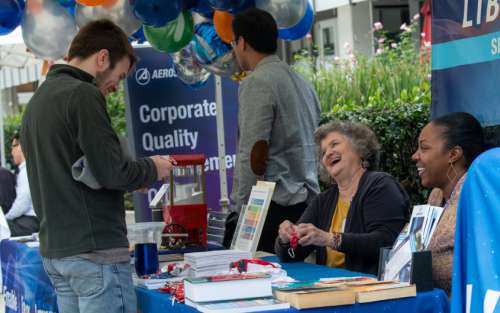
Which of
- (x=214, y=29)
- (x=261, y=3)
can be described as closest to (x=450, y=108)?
(x=261, y=3)

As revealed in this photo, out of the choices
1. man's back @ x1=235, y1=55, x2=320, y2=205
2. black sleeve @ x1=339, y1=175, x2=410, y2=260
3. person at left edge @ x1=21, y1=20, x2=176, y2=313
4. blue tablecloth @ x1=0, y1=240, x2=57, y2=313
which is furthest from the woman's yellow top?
blue tablecloth @ x1=0, y1=240, x2=57, y2=313

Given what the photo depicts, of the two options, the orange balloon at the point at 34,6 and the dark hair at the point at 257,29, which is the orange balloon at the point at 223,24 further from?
the orange balloon at the point at 34,6

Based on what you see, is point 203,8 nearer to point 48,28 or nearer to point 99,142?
point 48,28

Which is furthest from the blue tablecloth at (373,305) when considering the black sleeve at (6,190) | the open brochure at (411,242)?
the black sleeve at (6,190)

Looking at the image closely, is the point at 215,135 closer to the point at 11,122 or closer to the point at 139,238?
the point at 139,238

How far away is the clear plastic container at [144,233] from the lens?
13.8 feet

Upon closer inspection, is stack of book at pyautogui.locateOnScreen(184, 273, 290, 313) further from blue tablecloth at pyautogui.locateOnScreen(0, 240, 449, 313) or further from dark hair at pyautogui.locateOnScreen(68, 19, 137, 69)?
dark hair at pyautogui.locateOnScreen(68, 19, 137, 69)

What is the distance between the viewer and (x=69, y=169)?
9.57 feet

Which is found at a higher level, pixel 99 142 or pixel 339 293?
pixel 99 142

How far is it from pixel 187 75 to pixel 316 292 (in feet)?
12.6

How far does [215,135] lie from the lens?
6.88m

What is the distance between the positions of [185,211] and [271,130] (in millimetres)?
588

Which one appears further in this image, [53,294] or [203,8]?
[203,8]

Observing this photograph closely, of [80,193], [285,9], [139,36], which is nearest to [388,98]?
[139,36]
